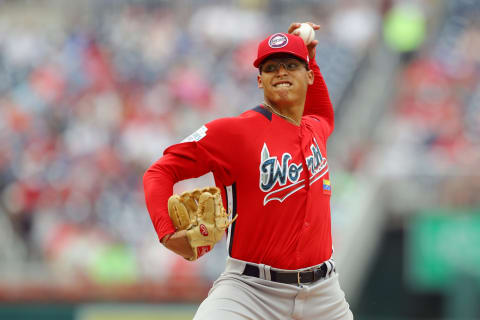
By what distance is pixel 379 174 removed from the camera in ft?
33.0

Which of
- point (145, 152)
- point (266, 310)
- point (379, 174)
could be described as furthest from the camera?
point (145, 152)

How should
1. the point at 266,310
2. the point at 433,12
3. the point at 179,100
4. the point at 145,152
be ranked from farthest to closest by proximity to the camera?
1. the point at 433,12
2. the point at 179,100
3. the point at 145,152
4. the point at 266,310

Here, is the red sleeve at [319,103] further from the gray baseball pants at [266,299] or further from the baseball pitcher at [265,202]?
the gray baseball pants at [266,299]

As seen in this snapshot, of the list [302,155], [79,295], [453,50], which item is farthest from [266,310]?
[453,50]

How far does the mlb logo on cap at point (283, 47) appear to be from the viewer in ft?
12.4

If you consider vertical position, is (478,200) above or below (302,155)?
below

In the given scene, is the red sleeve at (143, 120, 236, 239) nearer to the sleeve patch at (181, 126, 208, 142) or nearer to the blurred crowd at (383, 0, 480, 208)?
the sleeve patch at (181, 126, 208, 142)

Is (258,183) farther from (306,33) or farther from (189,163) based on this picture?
(306,33)

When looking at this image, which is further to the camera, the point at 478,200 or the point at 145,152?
the point at 145,152

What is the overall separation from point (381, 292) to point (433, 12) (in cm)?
641

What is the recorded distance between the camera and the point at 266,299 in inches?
144

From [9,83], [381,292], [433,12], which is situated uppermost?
[433,12]

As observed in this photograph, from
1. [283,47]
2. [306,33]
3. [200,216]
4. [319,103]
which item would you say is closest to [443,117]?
[319,103]

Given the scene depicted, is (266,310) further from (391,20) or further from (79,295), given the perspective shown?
(391,20)
